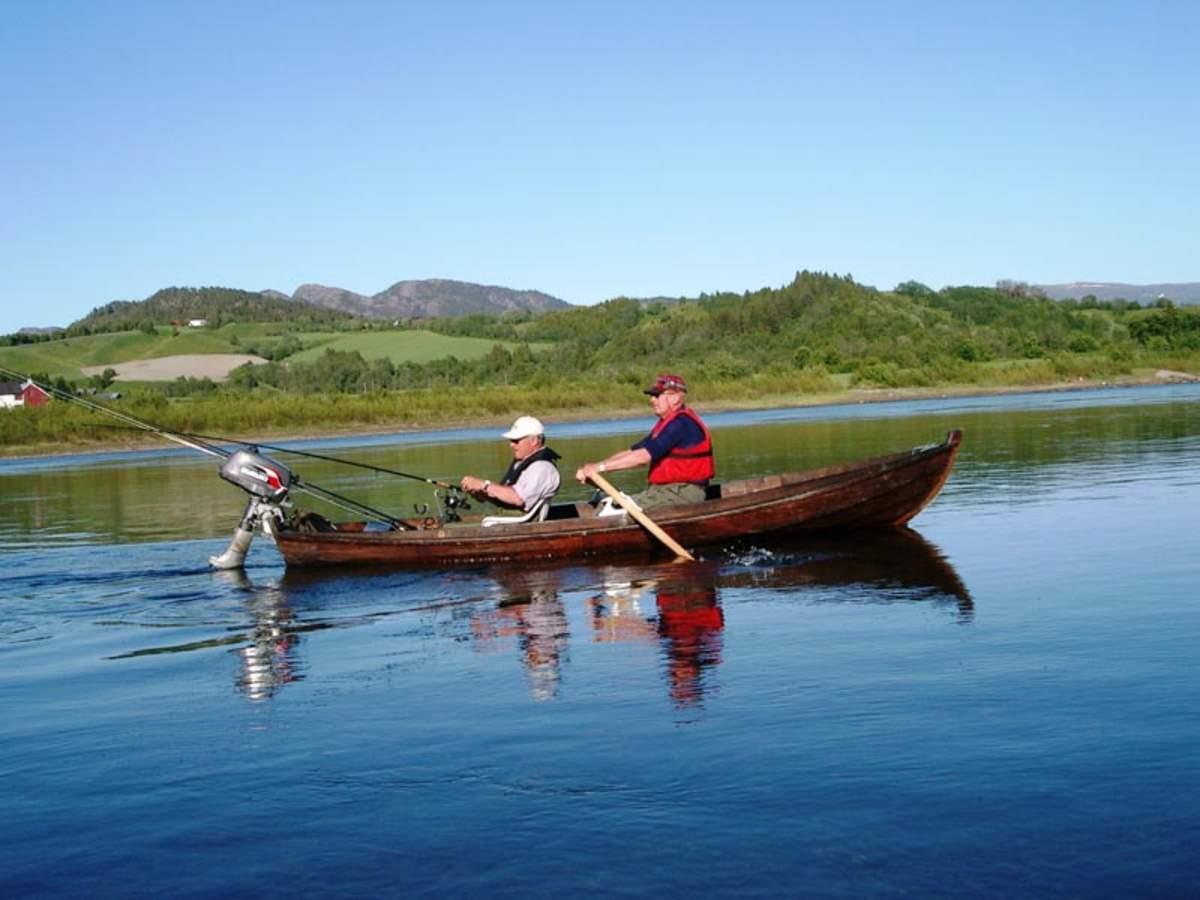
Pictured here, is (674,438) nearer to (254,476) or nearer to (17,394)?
(254,476)

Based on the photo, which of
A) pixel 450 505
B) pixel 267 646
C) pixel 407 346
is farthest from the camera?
pixel 407 346

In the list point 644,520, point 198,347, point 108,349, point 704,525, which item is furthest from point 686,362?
point 644,520

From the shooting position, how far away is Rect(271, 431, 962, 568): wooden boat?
15.5 m

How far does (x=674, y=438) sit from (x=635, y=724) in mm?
7820

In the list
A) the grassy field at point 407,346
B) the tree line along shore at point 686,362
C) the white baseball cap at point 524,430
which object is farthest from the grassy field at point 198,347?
the white baseball cap at point 524,430

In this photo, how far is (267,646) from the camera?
1182cm

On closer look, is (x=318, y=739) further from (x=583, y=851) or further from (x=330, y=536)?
(x=330, y=536)

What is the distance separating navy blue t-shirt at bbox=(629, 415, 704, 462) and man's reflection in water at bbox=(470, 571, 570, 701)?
1720mm

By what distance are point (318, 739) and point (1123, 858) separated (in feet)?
14.8

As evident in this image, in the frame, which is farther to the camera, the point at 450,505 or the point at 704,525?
the point at 450,505

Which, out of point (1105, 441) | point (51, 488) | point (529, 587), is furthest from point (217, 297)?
point (529, 587)

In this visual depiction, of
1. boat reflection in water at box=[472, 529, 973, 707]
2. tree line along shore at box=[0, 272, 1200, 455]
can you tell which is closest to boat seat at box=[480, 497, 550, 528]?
boat reflection in water at box=[472, 529, 973, 707]

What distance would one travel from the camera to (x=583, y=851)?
605cm

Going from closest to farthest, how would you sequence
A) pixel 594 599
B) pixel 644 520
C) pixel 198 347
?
pixel 594 599, pixel 644 520, pixel 198 347
